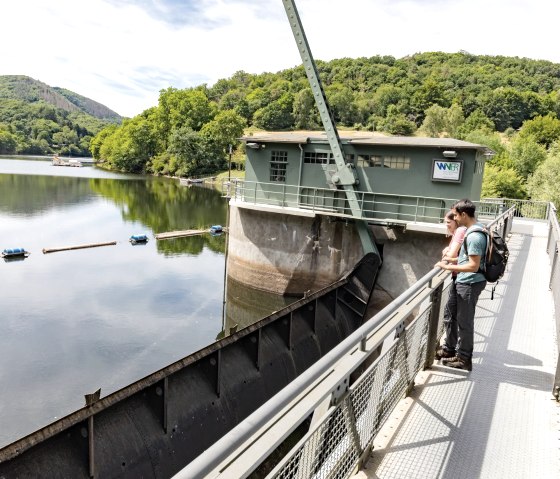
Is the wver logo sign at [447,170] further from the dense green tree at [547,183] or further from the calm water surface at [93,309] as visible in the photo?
the dense green tree at [547,183]

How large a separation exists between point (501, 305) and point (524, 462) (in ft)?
16.6

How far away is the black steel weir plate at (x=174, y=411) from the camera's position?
6.31m

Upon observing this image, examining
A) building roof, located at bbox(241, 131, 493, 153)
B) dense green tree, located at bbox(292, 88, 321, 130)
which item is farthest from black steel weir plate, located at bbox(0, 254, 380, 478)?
dense green tree, located at bbox(292, 88, 321, 130)

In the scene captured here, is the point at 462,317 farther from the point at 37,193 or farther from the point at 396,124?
the point at 396,124

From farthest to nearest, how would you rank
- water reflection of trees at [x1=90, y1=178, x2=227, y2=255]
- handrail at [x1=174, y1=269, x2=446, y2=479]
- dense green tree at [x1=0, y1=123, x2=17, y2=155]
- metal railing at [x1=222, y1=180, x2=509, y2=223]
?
dense green tree at [x1=0, y1=123, x2=17, y2=155] < water reflection of trees at [x1=90, y1=178, x2=227, y2=255] < metal railing at [x1=222, y1=180, x2=509, y2=223] < handrail at [x1=174, y1=269, x2=446, y2=479]

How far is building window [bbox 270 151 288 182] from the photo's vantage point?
19.7m

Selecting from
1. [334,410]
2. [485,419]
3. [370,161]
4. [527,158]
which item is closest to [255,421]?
[334,410]

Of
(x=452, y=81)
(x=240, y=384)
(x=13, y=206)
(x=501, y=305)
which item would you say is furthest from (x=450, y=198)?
(x=452, y=81)

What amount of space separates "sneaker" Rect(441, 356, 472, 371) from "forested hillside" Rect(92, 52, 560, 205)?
144ft

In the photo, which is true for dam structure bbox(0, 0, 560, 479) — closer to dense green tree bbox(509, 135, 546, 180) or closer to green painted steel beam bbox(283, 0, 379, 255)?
green painted steel beam bbox(283, 0, 379, 255)

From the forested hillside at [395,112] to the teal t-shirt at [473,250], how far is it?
145ft

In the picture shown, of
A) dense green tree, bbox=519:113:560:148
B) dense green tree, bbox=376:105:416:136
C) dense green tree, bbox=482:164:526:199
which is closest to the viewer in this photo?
dense green tree, bbox=482:164:526:199

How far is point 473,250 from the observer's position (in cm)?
493

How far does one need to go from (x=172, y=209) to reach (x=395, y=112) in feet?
288
